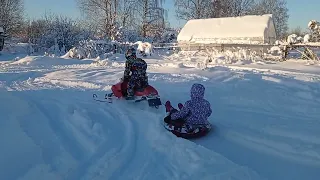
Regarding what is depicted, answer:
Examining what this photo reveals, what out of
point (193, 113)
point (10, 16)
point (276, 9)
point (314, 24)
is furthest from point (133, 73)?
Result: point (276, 9)

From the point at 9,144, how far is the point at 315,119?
233 inches

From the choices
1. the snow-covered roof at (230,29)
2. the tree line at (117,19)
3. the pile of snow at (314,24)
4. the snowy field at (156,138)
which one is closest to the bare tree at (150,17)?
the tree line at (117,19)

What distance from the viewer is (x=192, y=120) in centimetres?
606

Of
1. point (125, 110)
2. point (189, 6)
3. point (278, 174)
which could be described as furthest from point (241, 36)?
point (278, 174)

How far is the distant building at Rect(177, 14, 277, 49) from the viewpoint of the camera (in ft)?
92.7

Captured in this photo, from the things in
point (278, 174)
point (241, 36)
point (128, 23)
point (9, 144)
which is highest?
point (128, 23)

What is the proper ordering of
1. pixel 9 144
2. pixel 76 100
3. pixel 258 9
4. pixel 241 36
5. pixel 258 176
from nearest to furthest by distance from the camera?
pixel 258 176, pixel 9 144, pixel 76 100, pixel 241 36, pixel 258 9

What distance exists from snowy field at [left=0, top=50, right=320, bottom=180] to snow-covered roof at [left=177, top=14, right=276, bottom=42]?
737 inches

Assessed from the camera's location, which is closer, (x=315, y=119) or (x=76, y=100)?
(x=315, y=119)

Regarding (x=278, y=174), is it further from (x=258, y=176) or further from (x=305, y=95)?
(x=305, y=95)

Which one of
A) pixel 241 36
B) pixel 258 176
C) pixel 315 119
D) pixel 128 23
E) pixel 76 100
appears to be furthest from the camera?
pixel 128 23

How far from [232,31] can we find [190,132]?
24812 mm

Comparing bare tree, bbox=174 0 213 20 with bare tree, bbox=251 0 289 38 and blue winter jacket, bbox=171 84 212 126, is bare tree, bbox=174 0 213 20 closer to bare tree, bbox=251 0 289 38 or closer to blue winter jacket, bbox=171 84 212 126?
bare tree, bbox=251 0 289 38

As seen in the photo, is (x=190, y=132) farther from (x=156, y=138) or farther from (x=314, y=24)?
(x=314, y=24)
